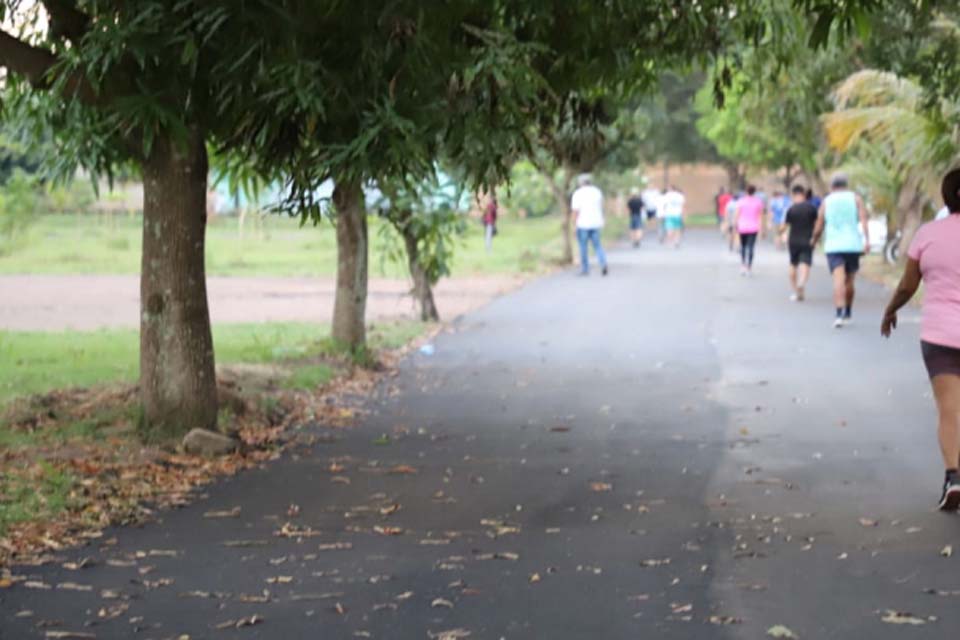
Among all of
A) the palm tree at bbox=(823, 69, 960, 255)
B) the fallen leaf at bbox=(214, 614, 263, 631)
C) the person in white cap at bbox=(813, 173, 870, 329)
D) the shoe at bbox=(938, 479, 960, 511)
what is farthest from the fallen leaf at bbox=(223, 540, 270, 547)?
the person in white cap at bbox=(813, 173, 870, 329)

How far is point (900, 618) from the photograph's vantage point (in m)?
6.16

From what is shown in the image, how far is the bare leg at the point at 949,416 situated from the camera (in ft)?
27.4

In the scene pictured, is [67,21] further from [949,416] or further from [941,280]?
[949,416]

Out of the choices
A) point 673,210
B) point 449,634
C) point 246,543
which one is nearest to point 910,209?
point 673,210

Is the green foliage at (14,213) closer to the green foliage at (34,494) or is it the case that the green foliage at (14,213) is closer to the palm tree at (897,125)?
the palm tree at (897,125)

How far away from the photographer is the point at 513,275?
3219cm

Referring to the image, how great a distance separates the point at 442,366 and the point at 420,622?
1015 centimetres

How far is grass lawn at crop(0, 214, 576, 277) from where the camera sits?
34.2 metres

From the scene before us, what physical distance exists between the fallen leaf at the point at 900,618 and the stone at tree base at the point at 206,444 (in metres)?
5.35

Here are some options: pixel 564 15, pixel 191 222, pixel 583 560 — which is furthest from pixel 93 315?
pixel 583 560

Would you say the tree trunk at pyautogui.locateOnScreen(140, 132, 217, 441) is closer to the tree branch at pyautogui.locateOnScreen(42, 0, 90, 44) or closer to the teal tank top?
the tree branch at pyautogui.locateOnScreen(42, 0, 90, 44)

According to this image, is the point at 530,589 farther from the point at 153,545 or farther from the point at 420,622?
the point at 153,545

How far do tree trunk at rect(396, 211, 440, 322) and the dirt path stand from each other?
0.45m

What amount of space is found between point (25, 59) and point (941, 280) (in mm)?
5592
